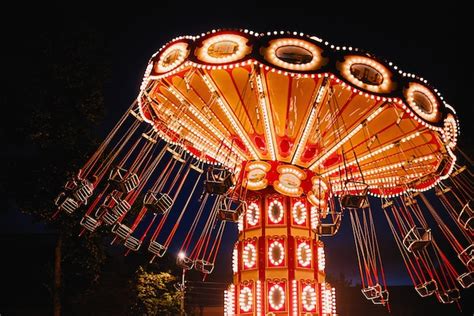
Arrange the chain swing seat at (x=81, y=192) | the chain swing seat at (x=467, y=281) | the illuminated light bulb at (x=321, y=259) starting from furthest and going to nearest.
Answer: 1. the illuminated light bulb at (x=321, y=259)
2. the chain swing seat at (x=467, y=281)
3. the chain swing seat at (x=81, y=192)

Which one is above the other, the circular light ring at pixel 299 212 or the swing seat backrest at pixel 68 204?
the circular light ring at pixel 299 212

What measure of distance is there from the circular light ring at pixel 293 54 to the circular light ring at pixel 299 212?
4.52 meters

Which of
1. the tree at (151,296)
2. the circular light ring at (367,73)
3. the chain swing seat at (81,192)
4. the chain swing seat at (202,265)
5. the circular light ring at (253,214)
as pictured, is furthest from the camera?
the tree at (151,296)

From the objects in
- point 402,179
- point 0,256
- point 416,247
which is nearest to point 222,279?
point 0,256

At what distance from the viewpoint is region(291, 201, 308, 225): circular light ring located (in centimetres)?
1459

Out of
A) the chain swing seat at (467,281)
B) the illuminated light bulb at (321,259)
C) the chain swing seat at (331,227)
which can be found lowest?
the chain swing seat at (331,227)

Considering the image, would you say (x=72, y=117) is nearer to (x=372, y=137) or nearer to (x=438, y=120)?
(x=372, y=137)

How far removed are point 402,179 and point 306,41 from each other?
7.24 m

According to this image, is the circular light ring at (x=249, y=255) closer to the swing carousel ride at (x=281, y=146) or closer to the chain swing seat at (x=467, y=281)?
the swing carousel ride at (x=281, y=146)

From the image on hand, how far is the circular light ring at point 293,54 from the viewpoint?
11.8 m

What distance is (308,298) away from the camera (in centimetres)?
1370

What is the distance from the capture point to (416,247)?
1241 cm

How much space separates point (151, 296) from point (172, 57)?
12124mm

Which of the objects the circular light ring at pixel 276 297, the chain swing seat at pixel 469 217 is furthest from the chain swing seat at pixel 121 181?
the chain swing seat at pixel 469 217
